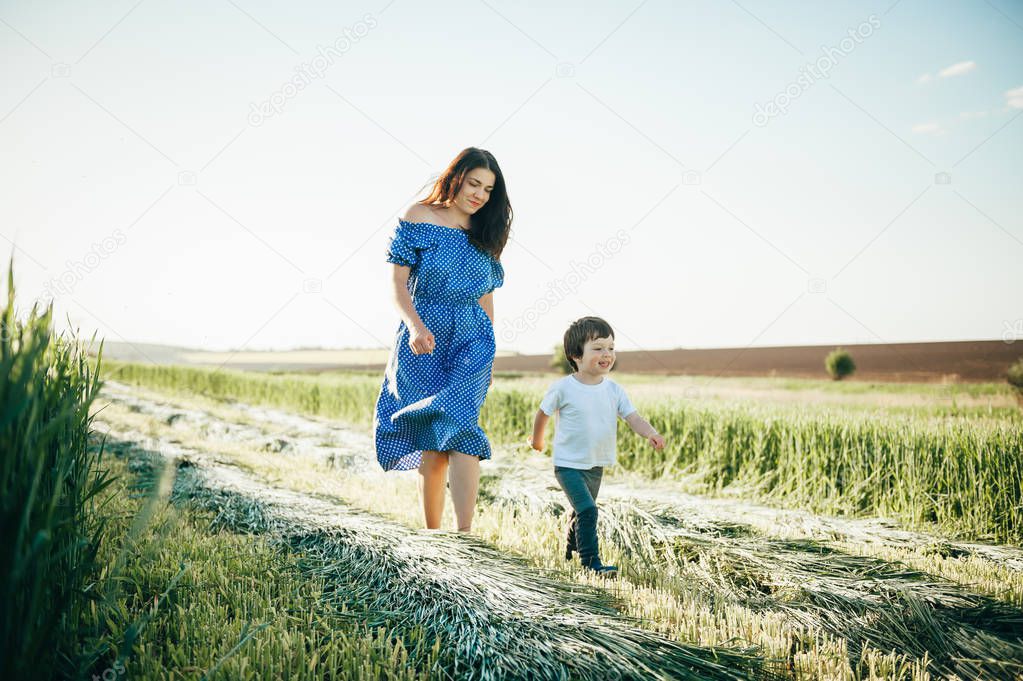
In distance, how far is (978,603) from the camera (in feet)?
8.32

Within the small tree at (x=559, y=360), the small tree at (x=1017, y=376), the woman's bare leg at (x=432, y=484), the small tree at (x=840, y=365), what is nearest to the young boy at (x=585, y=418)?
the woman's bare leg at (x=432, y=484)

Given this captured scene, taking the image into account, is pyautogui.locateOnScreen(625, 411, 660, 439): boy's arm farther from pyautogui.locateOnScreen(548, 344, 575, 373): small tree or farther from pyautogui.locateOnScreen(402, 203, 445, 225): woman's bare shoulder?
pyautogui.locateOnScreen(548, 344, 575, 373): small tree

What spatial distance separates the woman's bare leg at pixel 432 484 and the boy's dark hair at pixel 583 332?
0.83 m

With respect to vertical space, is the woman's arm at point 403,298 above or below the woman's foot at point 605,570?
above

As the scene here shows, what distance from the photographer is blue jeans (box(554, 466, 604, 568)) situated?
316 cm

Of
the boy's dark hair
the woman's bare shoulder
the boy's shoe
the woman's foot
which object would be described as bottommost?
the woman's foot

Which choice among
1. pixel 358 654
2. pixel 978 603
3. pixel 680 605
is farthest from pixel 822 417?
pixel 358 654

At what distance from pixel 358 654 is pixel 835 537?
2.97 meters

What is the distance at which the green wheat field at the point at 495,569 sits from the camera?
1770 millimetres

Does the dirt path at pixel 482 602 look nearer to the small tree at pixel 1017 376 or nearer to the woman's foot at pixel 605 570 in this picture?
the woman's foot at pixel 605 570

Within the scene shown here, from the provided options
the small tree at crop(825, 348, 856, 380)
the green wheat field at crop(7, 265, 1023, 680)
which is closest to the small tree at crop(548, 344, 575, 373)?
the small tree at crop(825, 348, 856, 380)

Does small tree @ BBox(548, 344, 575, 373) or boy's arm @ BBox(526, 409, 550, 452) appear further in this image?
small tree @ BBox(548, 344, 575, 373)

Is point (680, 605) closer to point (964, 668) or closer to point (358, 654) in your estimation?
point (964, 668)

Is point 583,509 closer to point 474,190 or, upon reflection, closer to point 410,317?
point 410,317
